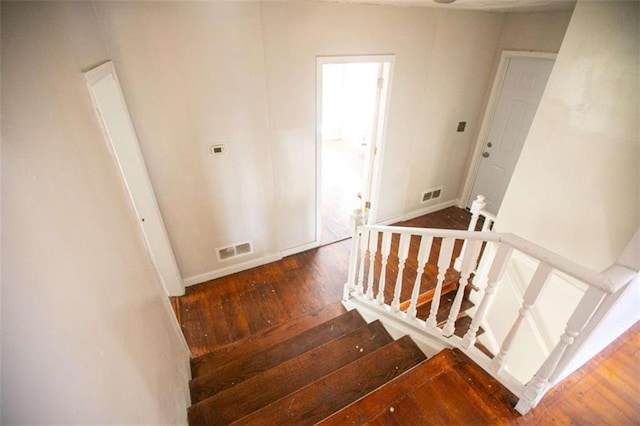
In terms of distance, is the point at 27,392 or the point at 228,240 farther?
the point at 228,240

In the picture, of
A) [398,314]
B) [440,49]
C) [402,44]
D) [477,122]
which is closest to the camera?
[398,314]

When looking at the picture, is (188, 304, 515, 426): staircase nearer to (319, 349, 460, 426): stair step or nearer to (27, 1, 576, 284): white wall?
(319, 349, 460, 426): stair step

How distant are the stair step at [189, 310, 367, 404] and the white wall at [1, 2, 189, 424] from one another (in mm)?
490

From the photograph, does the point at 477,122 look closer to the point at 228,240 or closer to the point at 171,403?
the point at 228,240

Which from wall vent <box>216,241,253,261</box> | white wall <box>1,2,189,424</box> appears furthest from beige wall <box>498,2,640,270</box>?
wall vent <box>216,241,253,261</box>

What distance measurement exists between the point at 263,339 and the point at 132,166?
1.65m

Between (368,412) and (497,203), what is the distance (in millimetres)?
3605

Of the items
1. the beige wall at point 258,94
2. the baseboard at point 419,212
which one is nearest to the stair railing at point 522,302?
the beige wall at point 258,94

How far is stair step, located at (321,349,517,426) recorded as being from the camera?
117cm

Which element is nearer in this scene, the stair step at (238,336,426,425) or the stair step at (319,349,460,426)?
the stair step at (319,349,460,426)

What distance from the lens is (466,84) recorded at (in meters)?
3.48

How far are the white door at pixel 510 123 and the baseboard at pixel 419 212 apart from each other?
1.41ft

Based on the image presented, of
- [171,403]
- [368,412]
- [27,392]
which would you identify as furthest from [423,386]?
[27,392]

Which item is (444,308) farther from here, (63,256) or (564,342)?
(63,256)
